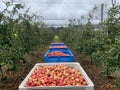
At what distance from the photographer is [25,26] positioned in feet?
40.4

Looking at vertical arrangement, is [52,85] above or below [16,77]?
above

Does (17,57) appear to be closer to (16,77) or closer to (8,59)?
(8,59)

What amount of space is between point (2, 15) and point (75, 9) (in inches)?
893

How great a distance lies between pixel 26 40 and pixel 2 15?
4.88 m

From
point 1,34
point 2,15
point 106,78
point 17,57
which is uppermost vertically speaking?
point 2,15

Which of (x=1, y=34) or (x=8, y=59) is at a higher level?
(x=1, y=34)

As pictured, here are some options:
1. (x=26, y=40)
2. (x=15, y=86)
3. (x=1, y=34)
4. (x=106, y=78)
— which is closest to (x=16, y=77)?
(x=15, y=86)

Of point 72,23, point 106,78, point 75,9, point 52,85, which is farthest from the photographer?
point 75,9

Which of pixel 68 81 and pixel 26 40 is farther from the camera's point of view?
pixel 26 40

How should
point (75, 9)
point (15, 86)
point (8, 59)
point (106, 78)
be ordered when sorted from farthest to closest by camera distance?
1. point (75, 9)
2. point (106, 78)
3. point (15, 86)
4. point (8, 59)

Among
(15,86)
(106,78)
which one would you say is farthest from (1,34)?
(106,78)

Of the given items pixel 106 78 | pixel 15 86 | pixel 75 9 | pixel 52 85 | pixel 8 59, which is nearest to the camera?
pixel 52 85

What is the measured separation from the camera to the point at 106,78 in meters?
8.31

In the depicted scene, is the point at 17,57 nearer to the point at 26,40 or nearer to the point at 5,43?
the point at 5,43
